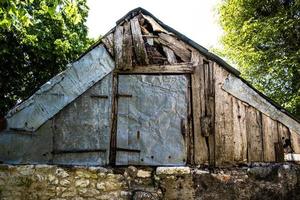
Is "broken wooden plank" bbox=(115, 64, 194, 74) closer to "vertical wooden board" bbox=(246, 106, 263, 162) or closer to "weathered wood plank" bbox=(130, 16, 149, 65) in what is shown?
"weathered wood plank" bbox=(130, 16, 149, 65)

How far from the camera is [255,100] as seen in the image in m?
5.71

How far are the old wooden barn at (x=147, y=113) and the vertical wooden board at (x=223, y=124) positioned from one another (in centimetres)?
2

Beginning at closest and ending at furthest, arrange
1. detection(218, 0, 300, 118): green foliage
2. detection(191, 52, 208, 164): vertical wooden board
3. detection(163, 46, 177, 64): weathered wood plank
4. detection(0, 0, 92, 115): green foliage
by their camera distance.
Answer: detection(191, 52, 208, 164): vertical wooden board
detection(163, 46, 177, 64): weathered wood plank
detection(218, 0, 300, 118): green foliage
detection(0, 0, 92, 115): green foliage

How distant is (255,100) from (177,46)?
1581 mm

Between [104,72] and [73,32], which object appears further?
[73,32]

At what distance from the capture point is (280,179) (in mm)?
5590

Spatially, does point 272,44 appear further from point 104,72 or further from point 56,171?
point 56,171

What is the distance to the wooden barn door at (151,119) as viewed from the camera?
5438 millimetres

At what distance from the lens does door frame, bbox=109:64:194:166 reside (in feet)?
17.9

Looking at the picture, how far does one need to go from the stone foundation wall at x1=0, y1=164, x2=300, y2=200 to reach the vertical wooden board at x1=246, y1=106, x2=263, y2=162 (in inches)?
7.6

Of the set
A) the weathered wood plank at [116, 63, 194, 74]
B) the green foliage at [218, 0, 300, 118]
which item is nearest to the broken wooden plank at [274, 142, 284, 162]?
the weathered wood plank at [116, 63, 194, 74]

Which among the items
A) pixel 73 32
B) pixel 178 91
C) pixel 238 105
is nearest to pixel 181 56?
pixel 178 91

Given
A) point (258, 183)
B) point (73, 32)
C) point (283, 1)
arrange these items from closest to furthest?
point (258, 183)
point (283, 1)
point (73, 32)

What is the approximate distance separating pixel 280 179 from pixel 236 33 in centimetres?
793
